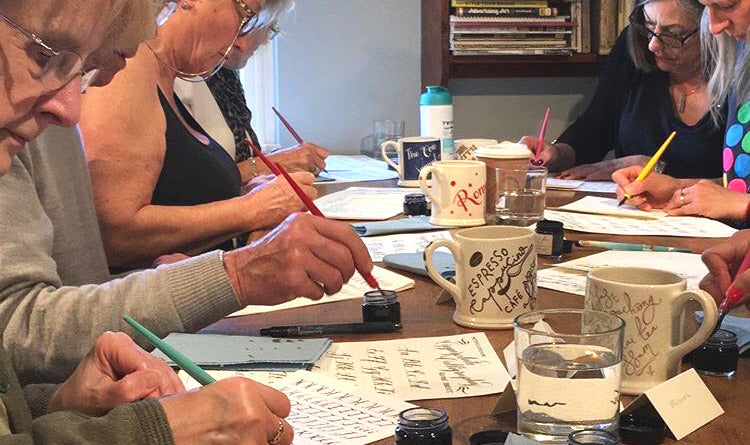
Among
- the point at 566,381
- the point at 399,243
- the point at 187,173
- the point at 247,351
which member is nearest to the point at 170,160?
the point at 187,173

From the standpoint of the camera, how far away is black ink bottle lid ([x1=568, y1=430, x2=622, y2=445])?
0.75 m

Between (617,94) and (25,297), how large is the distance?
2.50m

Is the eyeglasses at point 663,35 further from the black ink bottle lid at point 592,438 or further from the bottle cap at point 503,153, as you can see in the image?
the black ink bottle lid at point 592,438

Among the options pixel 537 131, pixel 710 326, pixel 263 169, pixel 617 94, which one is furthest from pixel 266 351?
pixel 537 131

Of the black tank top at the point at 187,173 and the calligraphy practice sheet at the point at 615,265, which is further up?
the black tank top at the point at 187,173

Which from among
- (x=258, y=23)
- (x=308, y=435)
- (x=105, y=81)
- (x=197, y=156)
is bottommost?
(x=308, y=435)

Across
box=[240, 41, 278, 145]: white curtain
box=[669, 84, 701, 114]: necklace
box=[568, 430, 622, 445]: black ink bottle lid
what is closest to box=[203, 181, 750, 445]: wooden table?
box=[568, 430, 622, 445]: black ink bottle lid

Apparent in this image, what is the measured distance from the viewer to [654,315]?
3.15ft

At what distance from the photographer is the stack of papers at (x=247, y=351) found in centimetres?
105

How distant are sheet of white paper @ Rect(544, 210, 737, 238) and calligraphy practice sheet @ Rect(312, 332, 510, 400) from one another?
2.46ft

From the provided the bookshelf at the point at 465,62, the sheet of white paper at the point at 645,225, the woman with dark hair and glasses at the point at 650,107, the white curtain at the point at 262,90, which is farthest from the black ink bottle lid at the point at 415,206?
the white curtain at the point at 262,90

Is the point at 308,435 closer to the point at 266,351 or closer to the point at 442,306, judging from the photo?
the point at 266,351

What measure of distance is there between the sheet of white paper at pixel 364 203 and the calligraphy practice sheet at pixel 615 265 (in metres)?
0.56

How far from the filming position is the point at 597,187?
8.07 ft
